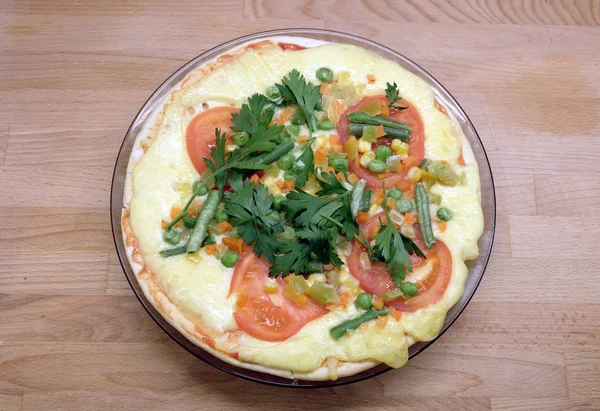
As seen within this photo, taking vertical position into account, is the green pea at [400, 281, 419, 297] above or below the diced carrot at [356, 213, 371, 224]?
below

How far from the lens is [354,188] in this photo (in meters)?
3.24

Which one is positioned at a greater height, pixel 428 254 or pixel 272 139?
pixel 272 139

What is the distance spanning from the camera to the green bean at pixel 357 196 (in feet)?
10.5

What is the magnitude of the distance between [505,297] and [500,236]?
38 cm

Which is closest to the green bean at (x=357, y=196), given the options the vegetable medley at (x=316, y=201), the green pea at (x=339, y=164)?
the vegetable medley at (x=316, y=201)

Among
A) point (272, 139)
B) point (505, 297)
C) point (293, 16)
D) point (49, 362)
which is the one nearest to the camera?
point (272, 139)

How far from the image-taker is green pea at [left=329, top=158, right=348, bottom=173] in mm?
3283

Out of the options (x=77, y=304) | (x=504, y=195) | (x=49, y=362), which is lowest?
(x=49, y=362)

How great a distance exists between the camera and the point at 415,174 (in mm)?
3322

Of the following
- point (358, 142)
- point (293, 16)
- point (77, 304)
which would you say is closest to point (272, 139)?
point (358, 142)

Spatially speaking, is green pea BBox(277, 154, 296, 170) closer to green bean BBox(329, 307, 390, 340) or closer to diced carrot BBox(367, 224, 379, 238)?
diced carrot BBox(367, 224, 379, 238)

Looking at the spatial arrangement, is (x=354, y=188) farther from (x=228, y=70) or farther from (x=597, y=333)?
(x=597, y=333)

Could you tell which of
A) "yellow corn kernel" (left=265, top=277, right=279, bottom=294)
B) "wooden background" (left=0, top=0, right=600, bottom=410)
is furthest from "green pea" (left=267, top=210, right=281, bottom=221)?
"wooden background" (left=0, top=0, right=600, bottom=410)

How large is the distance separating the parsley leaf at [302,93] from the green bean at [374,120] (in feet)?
0.71
